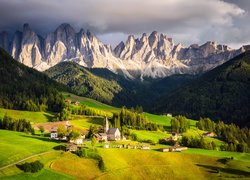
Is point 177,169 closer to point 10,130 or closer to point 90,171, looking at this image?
point 90,171

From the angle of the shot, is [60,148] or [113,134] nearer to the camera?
[60,148]

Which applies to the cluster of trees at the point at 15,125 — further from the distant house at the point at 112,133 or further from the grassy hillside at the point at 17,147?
the distant house at the point at 112,133

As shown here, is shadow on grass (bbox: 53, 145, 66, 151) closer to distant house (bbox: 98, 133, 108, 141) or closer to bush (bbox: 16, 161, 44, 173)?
bush (bbox: 16, 161, 44, 173)

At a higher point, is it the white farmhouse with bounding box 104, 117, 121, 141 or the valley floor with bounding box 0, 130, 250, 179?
the white farmhouse with bounding box 104, 117, 121, 141

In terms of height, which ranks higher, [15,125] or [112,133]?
[15,125]

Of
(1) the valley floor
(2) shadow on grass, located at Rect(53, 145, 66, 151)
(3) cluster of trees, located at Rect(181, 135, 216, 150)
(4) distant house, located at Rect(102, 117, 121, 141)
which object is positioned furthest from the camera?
(3) cluster of trees, located at Rect(181, 135, 216, 150)

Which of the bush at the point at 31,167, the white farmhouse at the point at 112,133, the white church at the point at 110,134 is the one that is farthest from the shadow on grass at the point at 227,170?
the bush at the point at 31,167

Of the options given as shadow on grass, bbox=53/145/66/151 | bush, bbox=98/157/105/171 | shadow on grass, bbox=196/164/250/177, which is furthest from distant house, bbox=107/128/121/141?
bush, bbox=98/157/105/171

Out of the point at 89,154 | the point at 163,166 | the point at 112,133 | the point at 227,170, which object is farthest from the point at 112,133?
the point at 227,170

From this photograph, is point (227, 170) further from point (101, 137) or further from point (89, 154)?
point (101, 137)

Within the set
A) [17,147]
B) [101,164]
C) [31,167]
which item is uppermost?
[17,147]

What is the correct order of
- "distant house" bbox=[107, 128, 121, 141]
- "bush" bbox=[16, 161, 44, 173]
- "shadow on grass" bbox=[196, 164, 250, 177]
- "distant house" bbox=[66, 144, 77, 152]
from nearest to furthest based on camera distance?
"bush" bbox=[16, 161, 44, 173], "shadow on grass" bbox=[196, 164, 250, 177], "distant house" bbox=[66, 144, 77, 152], "distant house" bbox=[107, 128, 121, 141]

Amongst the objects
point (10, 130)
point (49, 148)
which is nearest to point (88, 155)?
point (49, 148)

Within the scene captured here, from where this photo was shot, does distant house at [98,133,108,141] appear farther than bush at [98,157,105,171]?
Yes
